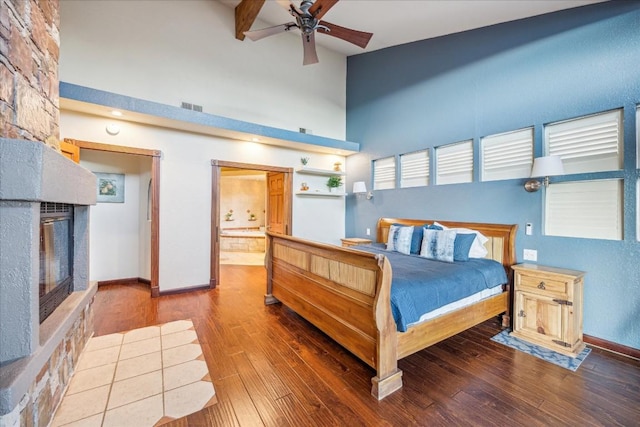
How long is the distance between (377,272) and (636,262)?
2531 mm

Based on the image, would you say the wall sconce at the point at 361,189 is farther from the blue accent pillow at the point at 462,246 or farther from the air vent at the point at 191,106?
the air vent at the point at 191,106

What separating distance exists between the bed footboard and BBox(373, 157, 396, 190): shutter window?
2.60 metres

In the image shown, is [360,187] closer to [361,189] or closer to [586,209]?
[361,189]

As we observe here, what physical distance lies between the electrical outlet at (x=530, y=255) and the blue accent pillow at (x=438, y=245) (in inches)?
32.5

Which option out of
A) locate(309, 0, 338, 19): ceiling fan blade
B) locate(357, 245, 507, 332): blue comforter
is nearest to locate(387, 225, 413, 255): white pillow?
locate(357, 245, 507, 332): blue comforter

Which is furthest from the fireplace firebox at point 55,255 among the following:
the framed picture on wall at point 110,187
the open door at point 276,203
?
the open door at point 276,203

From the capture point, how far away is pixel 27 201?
1239 mm

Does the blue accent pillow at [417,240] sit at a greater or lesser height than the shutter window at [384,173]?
lesser

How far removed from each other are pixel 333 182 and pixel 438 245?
3.01m

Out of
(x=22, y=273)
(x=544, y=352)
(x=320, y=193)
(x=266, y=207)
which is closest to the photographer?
(x=22, y=273)

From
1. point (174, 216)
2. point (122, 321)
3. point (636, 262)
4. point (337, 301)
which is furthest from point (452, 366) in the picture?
point (174, 216)

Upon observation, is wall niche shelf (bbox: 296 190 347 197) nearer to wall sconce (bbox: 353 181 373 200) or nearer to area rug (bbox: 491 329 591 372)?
wall sconce (bbox: 353 181 373 200)

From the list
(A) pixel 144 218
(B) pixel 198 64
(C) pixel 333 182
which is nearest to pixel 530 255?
(C) pixel 333 182

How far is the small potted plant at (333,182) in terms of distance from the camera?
5.75 metres
